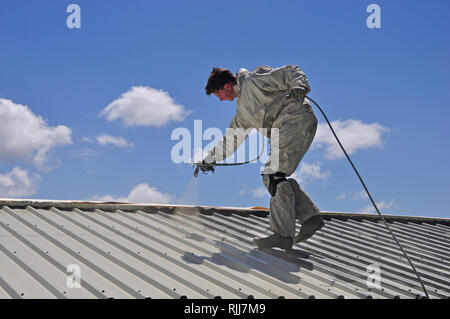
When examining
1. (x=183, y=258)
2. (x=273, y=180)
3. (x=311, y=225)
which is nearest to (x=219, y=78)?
(x=273, y=180)

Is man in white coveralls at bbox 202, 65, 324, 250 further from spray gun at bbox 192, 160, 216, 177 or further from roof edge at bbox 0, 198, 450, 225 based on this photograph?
roof edge at bbox 0, 198, 450, 225

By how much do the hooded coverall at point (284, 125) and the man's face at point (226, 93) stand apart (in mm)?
175

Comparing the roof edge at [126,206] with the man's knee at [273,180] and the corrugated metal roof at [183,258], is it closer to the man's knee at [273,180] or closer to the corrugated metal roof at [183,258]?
the corrugated metal roof at [183,258]

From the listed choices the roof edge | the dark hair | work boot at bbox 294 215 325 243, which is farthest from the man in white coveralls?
the roof edge

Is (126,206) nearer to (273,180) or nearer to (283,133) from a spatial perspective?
(273,180)

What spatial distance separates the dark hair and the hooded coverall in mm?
162

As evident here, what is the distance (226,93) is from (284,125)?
31.5 inches

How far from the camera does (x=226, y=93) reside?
4949 millimetres

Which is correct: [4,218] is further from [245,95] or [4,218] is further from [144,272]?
[245,95]

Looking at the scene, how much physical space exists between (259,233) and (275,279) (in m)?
1.53

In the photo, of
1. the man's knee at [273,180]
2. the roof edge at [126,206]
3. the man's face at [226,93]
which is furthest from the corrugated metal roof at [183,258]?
the man's face at [226,93]

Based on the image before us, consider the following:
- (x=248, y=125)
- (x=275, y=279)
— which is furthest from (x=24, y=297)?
(x=248, y=125)
